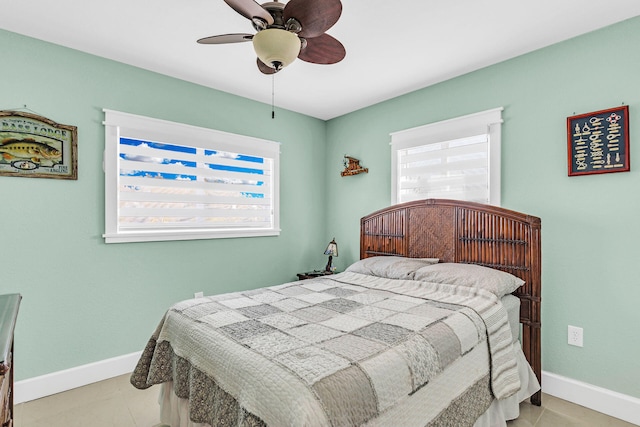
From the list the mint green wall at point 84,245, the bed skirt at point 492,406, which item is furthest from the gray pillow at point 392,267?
the mint green wall at point 84,245

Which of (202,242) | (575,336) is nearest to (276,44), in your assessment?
(202,242)

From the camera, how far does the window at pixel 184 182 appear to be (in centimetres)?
273

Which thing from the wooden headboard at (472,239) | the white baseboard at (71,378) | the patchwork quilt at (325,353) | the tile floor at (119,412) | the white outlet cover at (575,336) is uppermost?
the wooden headboard at (472,239)

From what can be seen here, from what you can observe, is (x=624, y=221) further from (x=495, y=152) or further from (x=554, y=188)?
(x=495, y=152)

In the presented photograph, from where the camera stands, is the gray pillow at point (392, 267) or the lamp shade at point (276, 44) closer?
the lamp shade at point (276, 44)

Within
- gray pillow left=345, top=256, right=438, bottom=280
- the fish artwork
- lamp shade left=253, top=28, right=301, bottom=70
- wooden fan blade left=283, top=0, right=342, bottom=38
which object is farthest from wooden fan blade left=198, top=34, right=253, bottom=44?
gray pillow left=345, top=256, right=438, bottom=280

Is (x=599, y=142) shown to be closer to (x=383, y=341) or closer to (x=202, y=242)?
Result: (x=383, y=341)

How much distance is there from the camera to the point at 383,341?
147 centimetres

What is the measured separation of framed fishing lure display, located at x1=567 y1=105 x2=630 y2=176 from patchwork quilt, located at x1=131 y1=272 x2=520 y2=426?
115cm

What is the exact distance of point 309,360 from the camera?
4.16ft

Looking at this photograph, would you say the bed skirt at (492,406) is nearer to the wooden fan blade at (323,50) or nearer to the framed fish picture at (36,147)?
the framed fish picture at (36,147)

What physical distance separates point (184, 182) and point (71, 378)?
1776 mm

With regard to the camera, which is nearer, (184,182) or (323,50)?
(323,50)

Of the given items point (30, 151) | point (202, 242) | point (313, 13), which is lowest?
point (202, 242)
